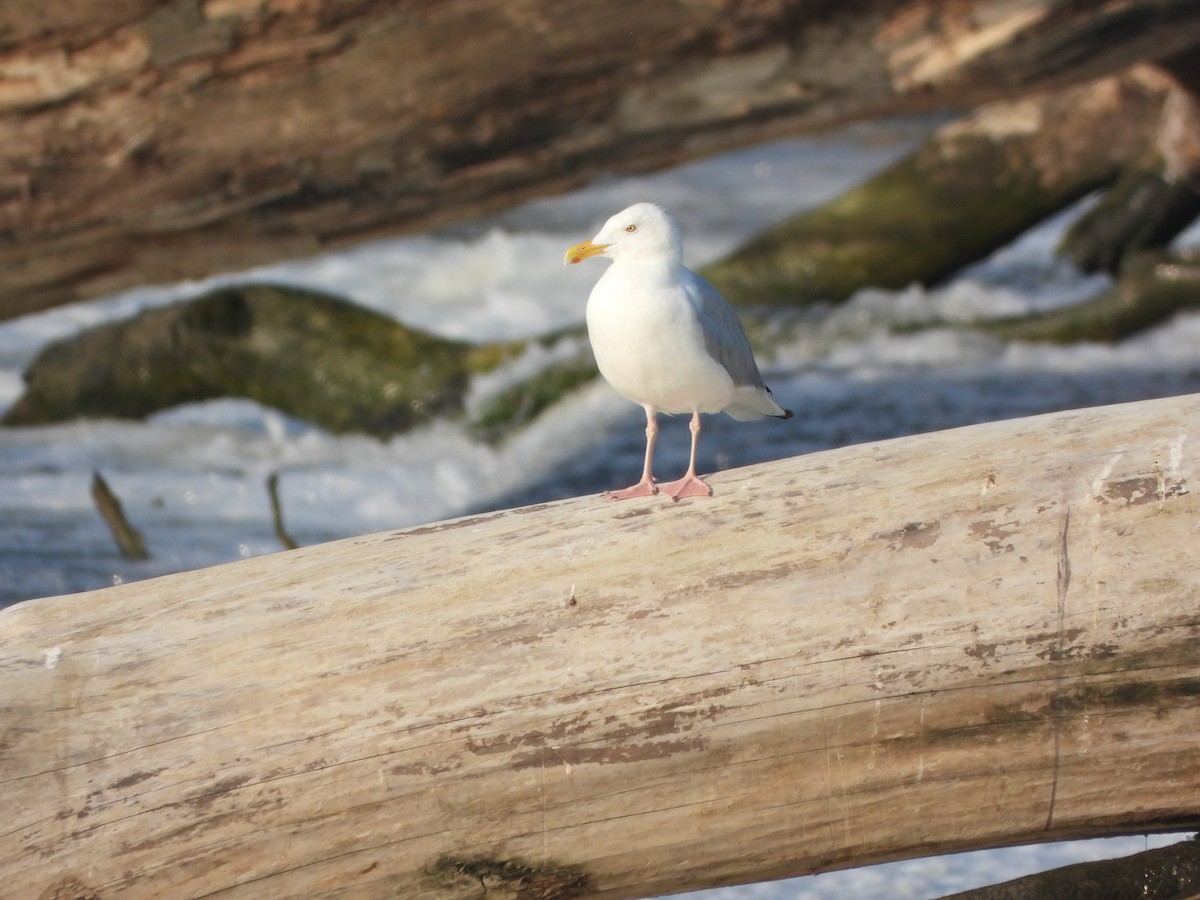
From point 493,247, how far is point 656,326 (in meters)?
9.98

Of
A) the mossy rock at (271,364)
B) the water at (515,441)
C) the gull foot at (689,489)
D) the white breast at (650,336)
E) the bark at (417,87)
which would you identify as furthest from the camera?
the mossy rock at (271,364)

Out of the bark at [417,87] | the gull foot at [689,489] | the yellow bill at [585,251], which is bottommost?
→ the gull foot at [689,489]

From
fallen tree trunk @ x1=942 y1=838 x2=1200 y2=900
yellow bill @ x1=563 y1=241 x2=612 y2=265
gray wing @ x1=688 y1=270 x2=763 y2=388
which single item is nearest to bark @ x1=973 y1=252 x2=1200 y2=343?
gray wing @ x1=688 y1=270 x2=763 y2=388

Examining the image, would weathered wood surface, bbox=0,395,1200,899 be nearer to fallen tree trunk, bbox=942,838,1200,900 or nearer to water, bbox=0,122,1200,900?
fallen tree trunk, bbox=942,838,1200,900

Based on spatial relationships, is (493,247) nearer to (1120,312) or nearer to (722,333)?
(1120,312)

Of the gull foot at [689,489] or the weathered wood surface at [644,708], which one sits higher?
the gull foot at [689,489]

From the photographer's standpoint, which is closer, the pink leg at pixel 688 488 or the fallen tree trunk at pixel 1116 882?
the fallen tree trunk at pixel 1116 882

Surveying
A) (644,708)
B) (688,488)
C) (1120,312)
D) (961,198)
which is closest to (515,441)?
(961,198)

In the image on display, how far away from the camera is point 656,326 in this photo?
3.10 meters

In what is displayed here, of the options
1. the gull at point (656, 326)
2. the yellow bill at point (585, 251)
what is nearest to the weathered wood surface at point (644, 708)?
the gull at point (656, 326)

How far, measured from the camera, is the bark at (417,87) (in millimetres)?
4535

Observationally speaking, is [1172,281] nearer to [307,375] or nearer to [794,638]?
[307,375]

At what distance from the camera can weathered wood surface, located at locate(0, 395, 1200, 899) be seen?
2506 mm

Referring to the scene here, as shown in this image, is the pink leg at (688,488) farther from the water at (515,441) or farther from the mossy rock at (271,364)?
the mossy rock at (271,364)
